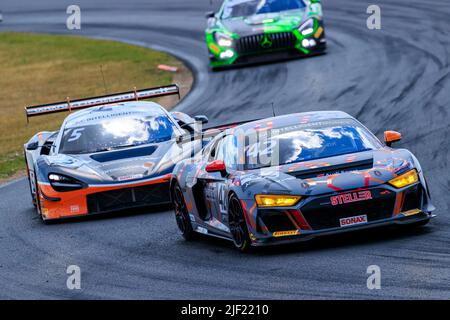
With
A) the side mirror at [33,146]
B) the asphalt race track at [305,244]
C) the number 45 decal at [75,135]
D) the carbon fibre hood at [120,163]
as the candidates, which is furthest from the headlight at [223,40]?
the carbon fibre hood at [120,163]

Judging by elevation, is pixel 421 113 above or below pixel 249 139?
below

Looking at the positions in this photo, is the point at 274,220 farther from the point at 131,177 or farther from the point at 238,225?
the point at 131,177

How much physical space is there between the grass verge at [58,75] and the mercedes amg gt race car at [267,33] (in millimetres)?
1208

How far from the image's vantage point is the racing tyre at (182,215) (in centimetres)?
1257

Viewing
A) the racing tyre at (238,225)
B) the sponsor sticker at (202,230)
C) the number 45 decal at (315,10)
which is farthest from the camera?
the number 45 decal at (315,10)

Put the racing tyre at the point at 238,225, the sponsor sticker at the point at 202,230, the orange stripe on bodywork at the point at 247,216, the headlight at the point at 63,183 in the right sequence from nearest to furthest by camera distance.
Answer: the orange stripe on bodywork at the point at 247,216
the racing tyre at the point at 238,225
the sponsor sticker at the point at 202,230
the headlight at the point at 63,183

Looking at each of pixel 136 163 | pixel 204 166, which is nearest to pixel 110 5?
pixel 136 163

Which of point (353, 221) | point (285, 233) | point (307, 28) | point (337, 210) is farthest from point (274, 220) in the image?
point (307, 28)

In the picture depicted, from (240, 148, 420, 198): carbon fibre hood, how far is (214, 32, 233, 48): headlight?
15239 mm

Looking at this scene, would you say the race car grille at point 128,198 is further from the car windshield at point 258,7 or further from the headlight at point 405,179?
the car windshield at point 258,7

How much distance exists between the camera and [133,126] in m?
16.1
